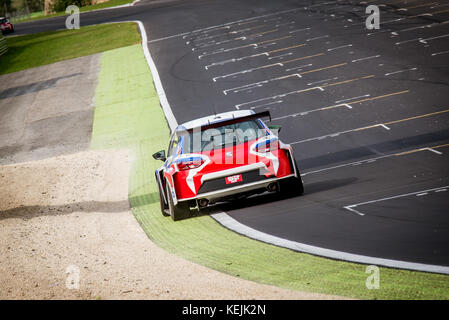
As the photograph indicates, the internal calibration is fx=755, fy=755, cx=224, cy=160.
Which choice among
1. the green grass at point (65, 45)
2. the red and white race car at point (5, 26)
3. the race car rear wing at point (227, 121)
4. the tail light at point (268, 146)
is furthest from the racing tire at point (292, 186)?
the red and white race car at point (5, 26)

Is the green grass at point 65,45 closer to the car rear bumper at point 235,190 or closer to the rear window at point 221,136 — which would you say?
the rear window at point 221,136

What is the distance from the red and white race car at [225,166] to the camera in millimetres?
11336

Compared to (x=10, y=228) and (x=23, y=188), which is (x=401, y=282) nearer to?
(x=10, y=228)

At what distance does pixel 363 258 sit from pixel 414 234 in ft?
3.26

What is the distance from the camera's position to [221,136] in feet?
38.5

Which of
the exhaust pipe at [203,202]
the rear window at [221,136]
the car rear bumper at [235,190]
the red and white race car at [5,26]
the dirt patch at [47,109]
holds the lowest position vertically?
the red and white race car at [5,26]

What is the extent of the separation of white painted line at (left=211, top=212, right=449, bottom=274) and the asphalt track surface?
142 millimetres

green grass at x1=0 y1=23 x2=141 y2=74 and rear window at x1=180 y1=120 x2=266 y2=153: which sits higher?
rear window at x1=180 y1=120 x2=266 y2=153

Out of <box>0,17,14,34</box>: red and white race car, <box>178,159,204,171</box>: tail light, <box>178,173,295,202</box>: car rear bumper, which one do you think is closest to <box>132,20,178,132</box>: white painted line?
<box>178,159,204,171</box>: tail light

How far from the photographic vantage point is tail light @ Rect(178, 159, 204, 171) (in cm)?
1138

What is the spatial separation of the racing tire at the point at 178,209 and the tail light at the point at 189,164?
1.71 feet

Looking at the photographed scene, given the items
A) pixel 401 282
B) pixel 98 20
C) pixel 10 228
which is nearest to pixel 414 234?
pixel 401 282

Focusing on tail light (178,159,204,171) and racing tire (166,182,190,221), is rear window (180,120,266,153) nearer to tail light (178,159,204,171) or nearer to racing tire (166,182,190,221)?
tail light (178,159,204,171)

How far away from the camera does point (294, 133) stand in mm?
18672
